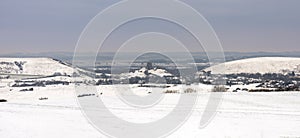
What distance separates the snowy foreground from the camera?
12844 millimetres

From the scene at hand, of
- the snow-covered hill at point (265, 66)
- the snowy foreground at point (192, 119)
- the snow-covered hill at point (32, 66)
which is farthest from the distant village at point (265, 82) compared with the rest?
the snow-covered hill at point (32, 66)

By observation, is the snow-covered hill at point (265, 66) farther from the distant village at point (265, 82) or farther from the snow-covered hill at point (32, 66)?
the snow-covered hill at point (32, 66)

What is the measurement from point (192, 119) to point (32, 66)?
9064 centimetres

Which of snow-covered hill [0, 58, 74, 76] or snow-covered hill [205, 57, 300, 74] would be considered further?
snow-covered hill [0, 58, 74, 76]

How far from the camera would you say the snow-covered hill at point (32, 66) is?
8974 cm

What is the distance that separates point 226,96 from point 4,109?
1303 cm

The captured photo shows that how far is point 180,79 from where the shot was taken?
126ft

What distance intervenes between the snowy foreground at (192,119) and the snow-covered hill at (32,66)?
222 feet

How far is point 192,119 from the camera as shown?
15.5 meters

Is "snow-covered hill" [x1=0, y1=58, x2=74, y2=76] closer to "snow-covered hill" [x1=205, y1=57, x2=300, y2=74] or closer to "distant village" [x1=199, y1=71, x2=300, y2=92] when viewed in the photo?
"snow-covered hill" [x1=205, y1=57, x2=300, y2=74]

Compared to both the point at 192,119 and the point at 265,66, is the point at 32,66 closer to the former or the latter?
the point at 265,66

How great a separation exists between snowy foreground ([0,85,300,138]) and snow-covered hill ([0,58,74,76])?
6770 centimetres

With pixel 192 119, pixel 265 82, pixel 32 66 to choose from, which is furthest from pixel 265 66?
pixel 192 119

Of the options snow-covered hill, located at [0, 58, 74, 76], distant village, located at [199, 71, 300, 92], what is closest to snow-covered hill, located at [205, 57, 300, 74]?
distant village, located at [199, 71, 300, 92]
